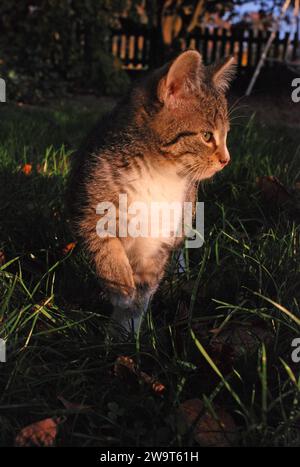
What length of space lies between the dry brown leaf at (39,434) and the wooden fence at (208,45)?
32.5 ft

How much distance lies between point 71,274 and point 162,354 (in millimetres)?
706

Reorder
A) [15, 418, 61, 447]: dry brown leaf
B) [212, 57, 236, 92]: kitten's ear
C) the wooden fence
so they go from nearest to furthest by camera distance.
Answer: [15, 418, 61, 447]: dry brown leaf
[212, 57, 236, 92]: kitten's ear
the wooden fence

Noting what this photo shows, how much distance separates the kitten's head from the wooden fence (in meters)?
8.66

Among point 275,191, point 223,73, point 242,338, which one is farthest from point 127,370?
point 275,191

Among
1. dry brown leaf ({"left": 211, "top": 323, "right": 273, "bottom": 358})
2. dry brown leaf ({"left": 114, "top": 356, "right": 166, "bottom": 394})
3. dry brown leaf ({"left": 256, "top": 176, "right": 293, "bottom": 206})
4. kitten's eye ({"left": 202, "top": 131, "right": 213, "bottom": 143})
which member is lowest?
dry brown leaf ({"left": 114, "top": 356, "right": 166, "bottom": 394})

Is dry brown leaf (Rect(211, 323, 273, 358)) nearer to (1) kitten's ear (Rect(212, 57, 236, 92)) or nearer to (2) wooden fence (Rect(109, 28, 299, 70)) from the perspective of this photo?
(1) kitten's ear (Rect(212, 57, 236, 92))

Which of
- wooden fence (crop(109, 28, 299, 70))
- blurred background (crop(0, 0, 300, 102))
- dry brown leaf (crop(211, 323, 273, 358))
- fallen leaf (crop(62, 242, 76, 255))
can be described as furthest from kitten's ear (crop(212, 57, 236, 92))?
wooden fence (crop(109, 28, 299, 70))

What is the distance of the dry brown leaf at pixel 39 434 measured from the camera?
1.59 m

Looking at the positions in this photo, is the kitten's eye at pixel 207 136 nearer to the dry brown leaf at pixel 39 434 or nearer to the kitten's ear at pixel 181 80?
the kitten's ear at pixel 181 80

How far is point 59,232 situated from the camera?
9.57 feet

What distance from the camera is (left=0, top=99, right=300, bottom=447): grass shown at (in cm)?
169

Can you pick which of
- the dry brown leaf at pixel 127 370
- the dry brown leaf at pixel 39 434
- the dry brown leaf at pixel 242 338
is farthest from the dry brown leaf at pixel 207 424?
the dry brown leaf at pixel 39 434

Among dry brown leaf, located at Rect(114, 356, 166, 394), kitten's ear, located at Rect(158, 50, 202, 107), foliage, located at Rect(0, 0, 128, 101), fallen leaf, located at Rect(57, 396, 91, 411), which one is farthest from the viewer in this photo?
foliage, located at Rect(0, 0, 128, 101)

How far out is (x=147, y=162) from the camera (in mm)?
2422
